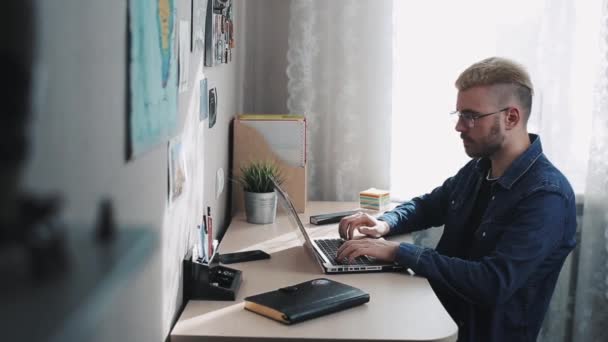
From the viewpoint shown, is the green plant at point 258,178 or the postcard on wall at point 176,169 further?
the green plant at point 258,178

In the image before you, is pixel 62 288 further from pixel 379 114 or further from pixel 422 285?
pixel 379 114

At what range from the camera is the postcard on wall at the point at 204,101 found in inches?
77.3

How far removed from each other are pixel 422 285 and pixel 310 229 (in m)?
0.68

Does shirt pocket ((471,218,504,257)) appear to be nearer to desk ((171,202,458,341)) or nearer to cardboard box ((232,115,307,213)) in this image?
desk ((171,202,458,341))

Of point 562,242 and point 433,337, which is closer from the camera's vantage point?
point 433,337

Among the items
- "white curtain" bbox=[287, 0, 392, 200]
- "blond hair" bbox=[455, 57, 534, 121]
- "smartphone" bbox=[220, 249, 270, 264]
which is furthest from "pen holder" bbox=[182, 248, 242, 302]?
"white curtain" bbox=[287, 0, 392, 200]

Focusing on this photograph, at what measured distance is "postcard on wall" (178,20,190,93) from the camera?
158 cm

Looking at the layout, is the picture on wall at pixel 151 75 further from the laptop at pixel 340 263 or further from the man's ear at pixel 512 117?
the man's ear at pixel 512 117

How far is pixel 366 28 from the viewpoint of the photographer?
9.98 feet

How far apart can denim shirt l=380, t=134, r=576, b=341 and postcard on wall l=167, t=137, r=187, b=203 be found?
0.67m

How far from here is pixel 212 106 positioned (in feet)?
7.22

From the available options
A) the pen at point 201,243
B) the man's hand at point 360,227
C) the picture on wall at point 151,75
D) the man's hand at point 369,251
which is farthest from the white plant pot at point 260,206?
the picture on wall at point 151,75

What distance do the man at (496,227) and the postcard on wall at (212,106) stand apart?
0.51 metres

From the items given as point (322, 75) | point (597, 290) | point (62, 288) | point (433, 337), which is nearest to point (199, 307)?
point (433, 337)
